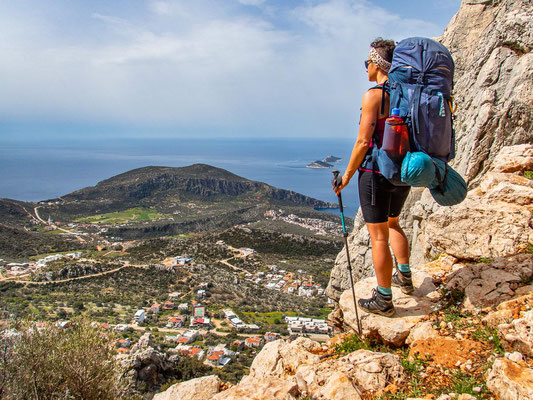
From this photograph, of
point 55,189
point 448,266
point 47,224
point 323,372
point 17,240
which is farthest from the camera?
point 55,189

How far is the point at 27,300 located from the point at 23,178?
146102mm

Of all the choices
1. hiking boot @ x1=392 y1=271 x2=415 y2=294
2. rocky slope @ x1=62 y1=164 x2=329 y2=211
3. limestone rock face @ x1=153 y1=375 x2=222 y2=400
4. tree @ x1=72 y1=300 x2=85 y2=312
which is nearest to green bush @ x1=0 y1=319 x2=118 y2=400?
limestone rock face @ x1=153 y1=375 x2=222 y2=400

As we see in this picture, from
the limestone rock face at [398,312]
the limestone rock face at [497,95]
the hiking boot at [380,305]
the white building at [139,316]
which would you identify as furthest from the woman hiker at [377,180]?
the white building at [139,316]

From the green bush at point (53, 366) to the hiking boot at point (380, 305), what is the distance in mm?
3344

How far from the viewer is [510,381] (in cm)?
215

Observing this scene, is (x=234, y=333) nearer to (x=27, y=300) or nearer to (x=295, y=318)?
(x=295, y=318)

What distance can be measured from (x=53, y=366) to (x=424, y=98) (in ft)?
15.9

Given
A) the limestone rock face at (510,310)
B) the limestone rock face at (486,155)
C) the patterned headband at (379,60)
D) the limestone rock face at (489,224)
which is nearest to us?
the limestone rock face at (510,310)

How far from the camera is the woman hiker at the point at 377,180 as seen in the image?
3.07 metres

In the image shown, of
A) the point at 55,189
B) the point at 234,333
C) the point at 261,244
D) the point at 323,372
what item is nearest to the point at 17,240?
the point at 261,244

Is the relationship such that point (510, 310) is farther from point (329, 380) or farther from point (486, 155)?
point (486, 155)

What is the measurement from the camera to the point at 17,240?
1623 inches

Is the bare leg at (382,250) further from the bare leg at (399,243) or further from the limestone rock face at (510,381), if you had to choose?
the limestone rock face at (510,381)

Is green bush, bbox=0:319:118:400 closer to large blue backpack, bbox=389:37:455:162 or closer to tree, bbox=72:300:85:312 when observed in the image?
large blue backpack, bbox=389:37:455:162
